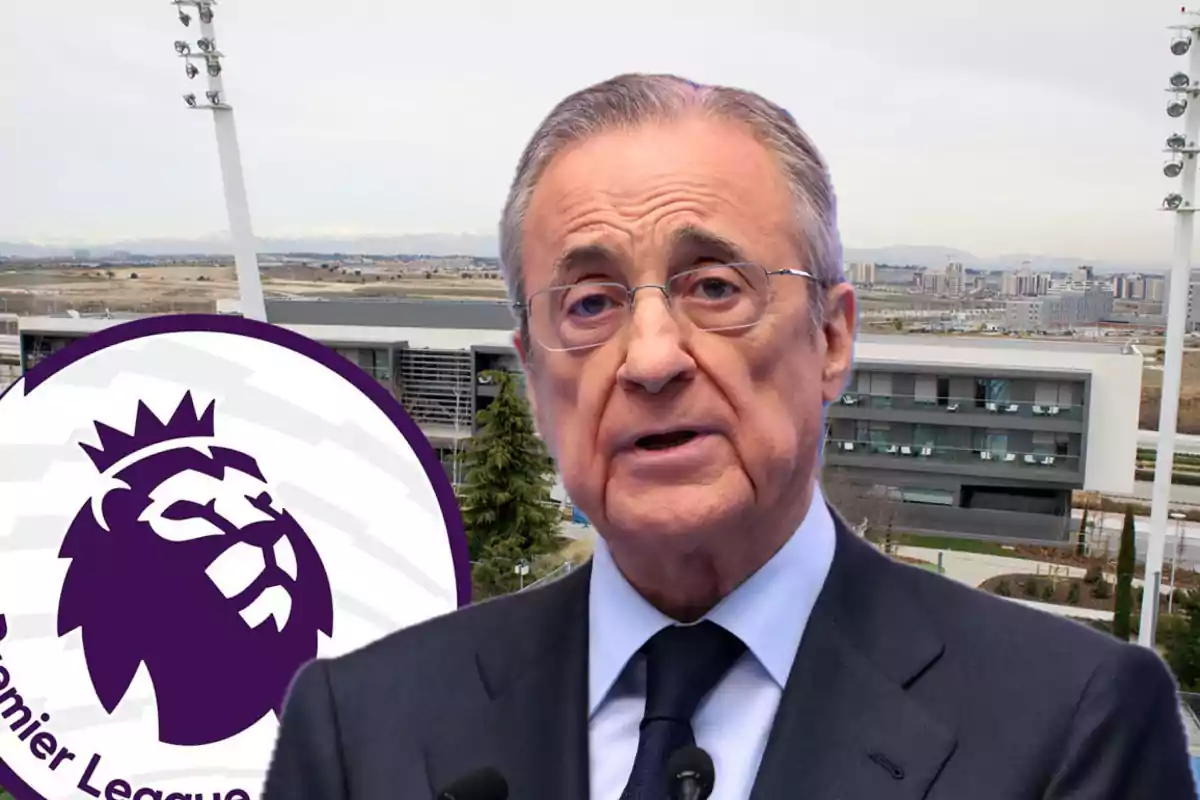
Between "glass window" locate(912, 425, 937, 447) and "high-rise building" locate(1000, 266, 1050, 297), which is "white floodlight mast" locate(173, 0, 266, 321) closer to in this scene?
"high-rise building" locate(1000, 266, 1050, 297)

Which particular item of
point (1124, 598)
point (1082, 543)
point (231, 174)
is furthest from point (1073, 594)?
point (231, 174)

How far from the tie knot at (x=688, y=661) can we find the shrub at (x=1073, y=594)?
1056 centimetres

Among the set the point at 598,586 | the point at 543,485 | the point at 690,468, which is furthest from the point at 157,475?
the point at 543,485

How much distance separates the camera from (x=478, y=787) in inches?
34.7

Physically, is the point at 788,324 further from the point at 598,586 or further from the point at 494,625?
the point at 494,625

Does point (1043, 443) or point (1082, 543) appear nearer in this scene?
point (1082, 543)

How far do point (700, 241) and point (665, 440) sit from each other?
19 centimetres

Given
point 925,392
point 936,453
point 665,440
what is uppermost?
point 665,440

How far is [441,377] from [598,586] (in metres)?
12.3

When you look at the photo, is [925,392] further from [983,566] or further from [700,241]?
[700,241]

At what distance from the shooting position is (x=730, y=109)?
89 centimetres

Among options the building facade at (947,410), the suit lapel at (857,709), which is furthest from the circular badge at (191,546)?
the building facade at (947,410)

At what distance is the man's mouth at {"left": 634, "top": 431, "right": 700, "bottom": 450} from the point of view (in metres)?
0.83

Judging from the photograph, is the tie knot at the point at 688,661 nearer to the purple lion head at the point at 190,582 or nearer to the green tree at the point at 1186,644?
the purple lion head at the point at 190,582
